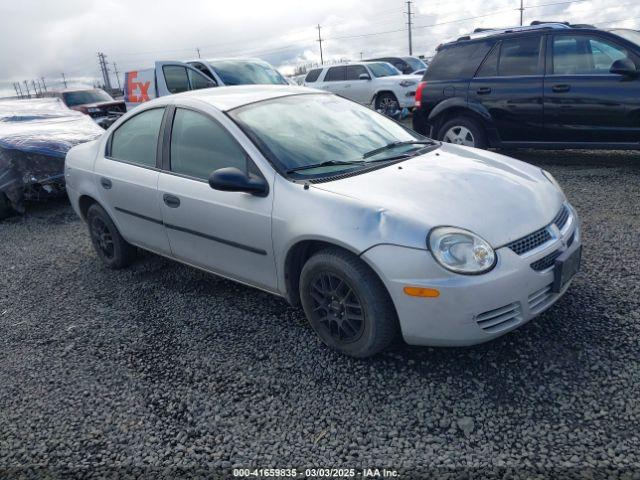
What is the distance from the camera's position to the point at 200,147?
11.6 ft

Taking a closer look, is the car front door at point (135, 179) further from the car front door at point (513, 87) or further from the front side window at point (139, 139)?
the car front door at point (513, 87)

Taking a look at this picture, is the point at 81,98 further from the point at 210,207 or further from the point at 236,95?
the point at 210,207

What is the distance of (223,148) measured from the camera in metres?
3.36

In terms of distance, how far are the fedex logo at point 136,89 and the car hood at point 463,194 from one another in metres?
8.74

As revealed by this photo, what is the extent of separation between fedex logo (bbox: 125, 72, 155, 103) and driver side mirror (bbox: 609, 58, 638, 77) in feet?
27.1

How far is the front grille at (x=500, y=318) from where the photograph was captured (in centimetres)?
254

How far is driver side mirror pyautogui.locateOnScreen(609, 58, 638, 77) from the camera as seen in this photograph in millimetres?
5812

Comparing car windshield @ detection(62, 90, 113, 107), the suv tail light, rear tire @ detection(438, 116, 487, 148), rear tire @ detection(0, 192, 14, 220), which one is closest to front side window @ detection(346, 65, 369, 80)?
the suv tail light

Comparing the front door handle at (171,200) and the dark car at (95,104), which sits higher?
the front door handle at (171,200)

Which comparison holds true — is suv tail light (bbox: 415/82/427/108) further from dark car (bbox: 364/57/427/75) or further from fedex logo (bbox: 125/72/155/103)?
dark car (bbox: 364/57/427/75)

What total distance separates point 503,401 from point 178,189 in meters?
2.41

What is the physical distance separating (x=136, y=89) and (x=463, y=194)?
32.2 ft

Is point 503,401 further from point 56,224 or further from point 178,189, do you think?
point 56,224

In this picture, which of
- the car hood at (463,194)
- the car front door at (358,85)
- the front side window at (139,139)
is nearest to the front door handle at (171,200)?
Answer: the front side window at (139,139)
